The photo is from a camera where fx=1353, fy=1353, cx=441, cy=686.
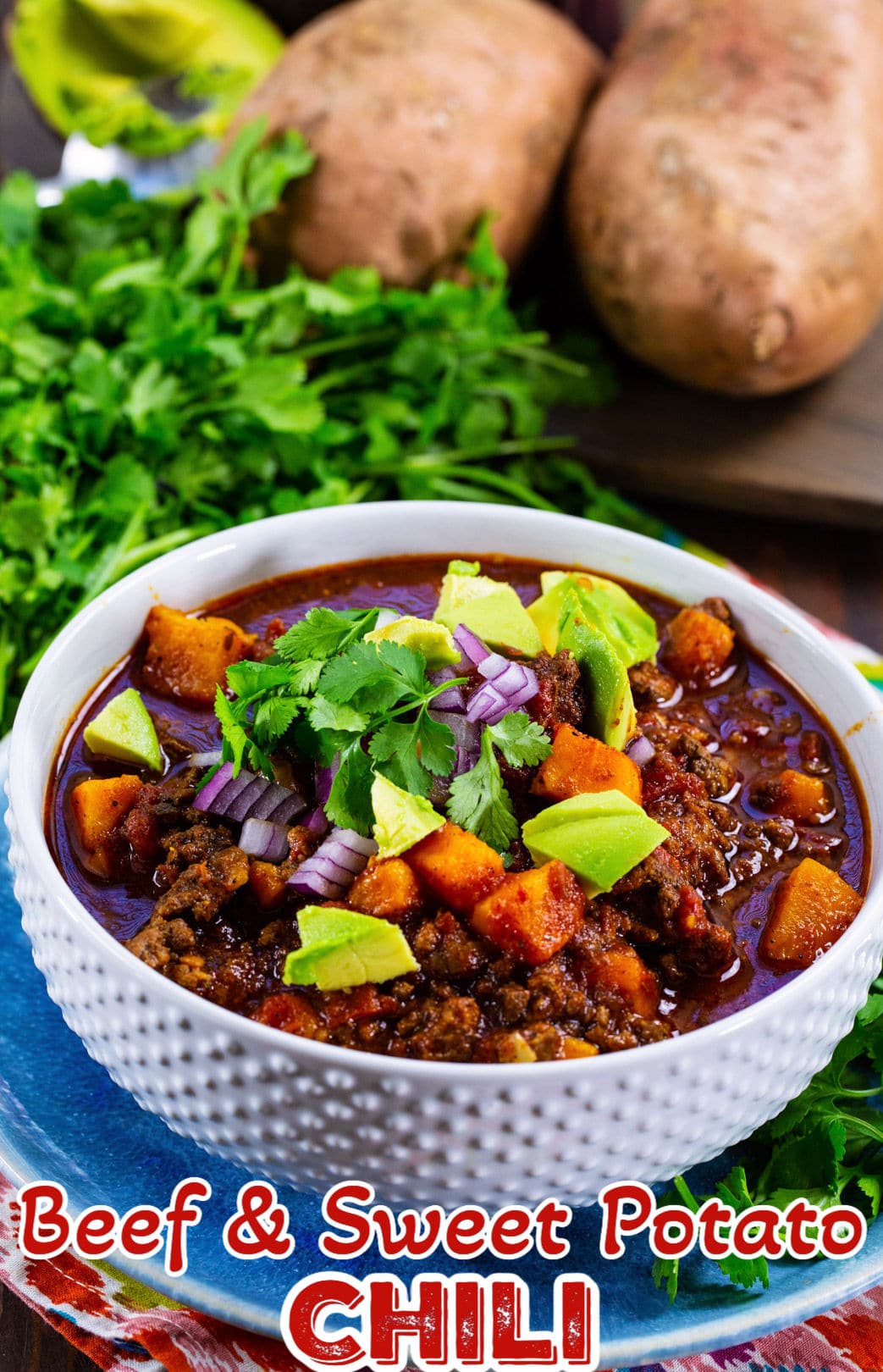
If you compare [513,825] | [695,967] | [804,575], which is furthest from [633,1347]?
[804,575]

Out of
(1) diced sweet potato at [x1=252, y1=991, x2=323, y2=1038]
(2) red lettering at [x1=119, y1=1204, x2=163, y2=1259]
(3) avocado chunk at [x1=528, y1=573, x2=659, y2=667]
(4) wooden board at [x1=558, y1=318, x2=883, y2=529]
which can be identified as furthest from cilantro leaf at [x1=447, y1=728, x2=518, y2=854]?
(4) wooden board at [x1=558, y1=318, x2=883, y2=529]

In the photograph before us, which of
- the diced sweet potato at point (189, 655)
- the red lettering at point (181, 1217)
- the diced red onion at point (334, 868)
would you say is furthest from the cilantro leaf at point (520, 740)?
the red lettering at point (181, 1217)

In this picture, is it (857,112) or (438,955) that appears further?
(857,112)

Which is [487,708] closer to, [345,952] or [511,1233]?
[345,952]

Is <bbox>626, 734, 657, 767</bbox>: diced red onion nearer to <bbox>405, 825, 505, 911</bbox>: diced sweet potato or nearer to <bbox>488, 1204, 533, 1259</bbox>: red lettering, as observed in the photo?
<bbox>405, 825, 505, 911</bbox>: diced sweet potato

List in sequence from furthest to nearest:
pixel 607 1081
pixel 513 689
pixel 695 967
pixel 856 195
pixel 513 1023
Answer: pixel 856 195, pixel 513 689, pixel 695 967, pixel 513 1023, pixel 607 1081

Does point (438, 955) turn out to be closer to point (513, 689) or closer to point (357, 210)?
point (513, 689)

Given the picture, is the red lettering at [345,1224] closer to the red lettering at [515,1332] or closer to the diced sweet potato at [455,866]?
the red lettering at [515,1332]
